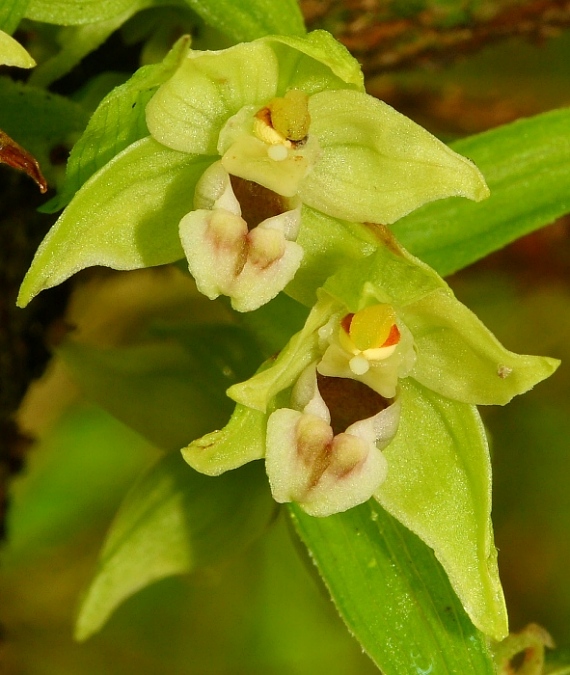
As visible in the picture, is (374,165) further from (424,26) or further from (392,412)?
(424,26)

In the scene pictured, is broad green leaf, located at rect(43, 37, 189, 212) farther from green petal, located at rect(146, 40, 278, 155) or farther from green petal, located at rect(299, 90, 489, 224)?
green petal, located at rect(299, 90, 489, 224)

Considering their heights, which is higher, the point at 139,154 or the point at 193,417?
the point at 139,154

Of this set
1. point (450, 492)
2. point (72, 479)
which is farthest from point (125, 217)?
point (72, 479)

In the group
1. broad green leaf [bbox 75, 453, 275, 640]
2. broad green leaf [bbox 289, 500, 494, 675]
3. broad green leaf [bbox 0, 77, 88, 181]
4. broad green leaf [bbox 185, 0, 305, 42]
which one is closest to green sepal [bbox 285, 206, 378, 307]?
broad green leaf [bbox 185, 0, 305, 42]

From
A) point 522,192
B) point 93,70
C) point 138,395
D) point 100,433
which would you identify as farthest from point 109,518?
point 522,192

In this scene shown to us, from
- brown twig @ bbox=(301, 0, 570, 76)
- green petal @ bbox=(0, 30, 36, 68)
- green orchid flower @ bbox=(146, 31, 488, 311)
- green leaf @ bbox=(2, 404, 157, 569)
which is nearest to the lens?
green petal @ bbox=(0, 30, 36, 68)

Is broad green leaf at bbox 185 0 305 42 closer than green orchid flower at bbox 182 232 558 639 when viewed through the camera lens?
No

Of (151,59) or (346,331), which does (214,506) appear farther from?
(151,59)
